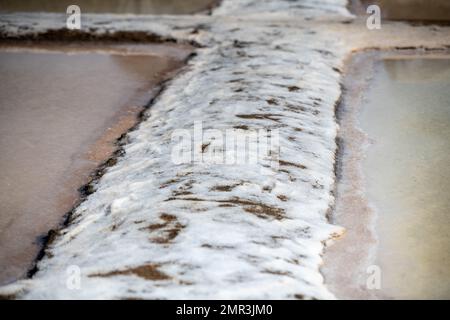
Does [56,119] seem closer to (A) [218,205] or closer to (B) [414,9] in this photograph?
(A) [218,205]

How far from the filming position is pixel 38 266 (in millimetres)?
2145

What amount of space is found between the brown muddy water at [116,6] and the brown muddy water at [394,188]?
2.82m

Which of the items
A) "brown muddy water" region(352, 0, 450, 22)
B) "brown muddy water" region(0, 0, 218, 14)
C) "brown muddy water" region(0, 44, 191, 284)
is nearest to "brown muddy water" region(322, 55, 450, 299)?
"brown muddy water" region(0, 44, 191, 284)

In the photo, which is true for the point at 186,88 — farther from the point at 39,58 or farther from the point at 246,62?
the point at 39,58

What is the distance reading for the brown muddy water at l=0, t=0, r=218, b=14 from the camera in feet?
20.4

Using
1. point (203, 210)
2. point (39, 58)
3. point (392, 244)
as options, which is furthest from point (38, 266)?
point (39, 58)

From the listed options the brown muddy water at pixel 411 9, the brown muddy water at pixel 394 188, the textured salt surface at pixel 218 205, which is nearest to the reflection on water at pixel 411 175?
the brown muddy water at pixel 394 188

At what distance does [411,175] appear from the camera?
275 cm

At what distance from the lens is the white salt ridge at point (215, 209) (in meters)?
1.89

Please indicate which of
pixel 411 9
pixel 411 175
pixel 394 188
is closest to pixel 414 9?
pixel 411 9

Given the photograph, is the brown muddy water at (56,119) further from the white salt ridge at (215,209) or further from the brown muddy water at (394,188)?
the brown muddy water at (394,188)

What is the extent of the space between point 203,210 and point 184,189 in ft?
0.74

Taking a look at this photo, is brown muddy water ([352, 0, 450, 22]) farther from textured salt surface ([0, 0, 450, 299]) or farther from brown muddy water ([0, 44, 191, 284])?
brown muddy water ([0, 44, 191, 284])

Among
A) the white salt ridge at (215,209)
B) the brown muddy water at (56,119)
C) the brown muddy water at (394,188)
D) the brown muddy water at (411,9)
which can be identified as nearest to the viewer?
the white salt ridge at (215,209)
